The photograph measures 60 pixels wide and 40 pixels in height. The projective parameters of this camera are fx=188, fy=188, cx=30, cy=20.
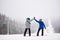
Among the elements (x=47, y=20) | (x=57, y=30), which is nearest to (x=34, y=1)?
(x=47, y=20)

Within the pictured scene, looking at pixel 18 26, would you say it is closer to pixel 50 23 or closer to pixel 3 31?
pixel 3 31

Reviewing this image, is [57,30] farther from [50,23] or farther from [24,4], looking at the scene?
[24,4]

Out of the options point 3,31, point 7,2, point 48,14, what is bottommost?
point 3,31

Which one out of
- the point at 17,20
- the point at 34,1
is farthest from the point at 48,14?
the point at 17,20

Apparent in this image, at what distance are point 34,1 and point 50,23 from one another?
1.34 metres

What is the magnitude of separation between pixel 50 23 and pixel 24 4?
1.57 meters

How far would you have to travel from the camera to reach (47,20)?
8.86m

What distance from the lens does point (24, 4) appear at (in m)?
9.16

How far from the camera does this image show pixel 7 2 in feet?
29.2

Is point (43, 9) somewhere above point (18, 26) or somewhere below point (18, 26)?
above

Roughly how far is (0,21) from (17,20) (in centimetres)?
81

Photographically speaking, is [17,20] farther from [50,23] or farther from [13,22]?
[50,23]

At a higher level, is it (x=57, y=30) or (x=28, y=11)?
(x=28, y=11)

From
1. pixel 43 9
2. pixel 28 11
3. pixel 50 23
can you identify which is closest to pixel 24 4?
pixel 28 11
